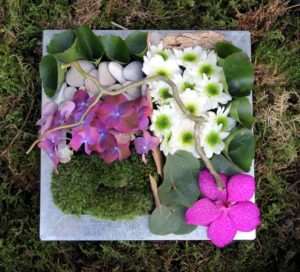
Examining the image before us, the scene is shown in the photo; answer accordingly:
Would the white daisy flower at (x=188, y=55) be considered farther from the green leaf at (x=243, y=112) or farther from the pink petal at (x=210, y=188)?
the pink petal at (x=210, y=188)

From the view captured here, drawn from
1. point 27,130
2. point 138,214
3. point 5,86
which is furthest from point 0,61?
point 138,214

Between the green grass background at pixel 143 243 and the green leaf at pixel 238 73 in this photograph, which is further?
the green grass background at pixel 143 243

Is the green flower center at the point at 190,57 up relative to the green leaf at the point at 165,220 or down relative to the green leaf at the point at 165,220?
up

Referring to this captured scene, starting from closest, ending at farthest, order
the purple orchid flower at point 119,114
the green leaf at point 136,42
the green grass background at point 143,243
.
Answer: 1. the purple orchid flower at point 119,114
2. the green leaf at point 136,42
3. the green grass background at point 143,243

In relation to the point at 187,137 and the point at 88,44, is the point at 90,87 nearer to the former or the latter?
the point at 88,44

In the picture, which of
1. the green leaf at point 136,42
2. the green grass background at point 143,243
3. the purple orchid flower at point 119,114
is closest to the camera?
the purple orchid flower at point 119,114

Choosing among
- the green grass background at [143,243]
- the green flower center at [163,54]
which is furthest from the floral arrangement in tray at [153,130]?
the green grass background at [143,243]

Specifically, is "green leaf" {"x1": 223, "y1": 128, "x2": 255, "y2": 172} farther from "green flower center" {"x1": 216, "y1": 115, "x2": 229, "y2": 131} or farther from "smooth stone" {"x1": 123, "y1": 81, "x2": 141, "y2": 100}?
"smooth stone" {"x1": 123, "y1": 81, "x2": 141, "y2": 100}

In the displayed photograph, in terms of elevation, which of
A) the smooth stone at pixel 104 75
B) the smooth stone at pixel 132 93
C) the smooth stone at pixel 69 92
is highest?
the smooth stone at pixel 104 75
